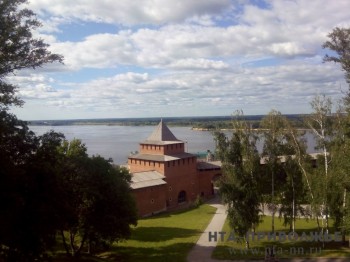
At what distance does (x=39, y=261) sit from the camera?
12.7m

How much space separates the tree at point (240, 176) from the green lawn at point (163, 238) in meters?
3.68

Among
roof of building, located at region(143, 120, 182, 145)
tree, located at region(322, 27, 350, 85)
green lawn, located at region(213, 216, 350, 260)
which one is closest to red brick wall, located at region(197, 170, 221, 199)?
roof of building, located at region(143, 120, 182, 145)

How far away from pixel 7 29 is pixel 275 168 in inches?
647

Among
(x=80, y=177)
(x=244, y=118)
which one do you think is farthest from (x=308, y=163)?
(x=80, y=177)

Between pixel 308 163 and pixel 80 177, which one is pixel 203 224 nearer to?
pixel 308 163

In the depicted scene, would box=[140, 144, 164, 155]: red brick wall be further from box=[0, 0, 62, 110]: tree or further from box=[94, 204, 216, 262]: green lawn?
box=[0, 0, 62, 110]: tree

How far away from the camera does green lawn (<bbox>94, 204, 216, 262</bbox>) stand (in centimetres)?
2072

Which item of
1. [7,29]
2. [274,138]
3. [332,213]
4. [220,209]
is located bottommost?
[220,209]

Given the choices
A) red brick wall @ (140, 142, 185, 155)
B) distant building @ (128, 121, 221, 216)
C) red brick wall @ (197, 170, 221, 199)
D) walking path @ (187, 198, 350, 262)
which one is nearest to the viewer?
walking path @ (187, 198, 350, 262)

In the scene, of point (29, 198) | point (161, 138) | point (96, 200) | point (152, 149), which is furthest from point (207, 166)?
point (29, 198)

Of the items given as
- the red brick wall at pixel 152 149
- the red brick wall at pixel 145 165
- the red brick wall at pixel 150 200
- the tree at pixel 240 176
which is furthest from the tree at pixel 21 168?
the red brick wall at pixel 152 149

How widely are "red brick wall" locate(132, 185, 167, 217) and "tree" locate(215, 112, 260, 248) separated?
48.3ft

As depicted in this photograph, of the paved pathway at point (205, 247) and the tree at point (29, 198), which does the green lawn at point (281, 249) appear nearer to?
the paved pathway at point (205, 247)

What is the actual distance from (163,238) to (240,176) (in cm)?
782
